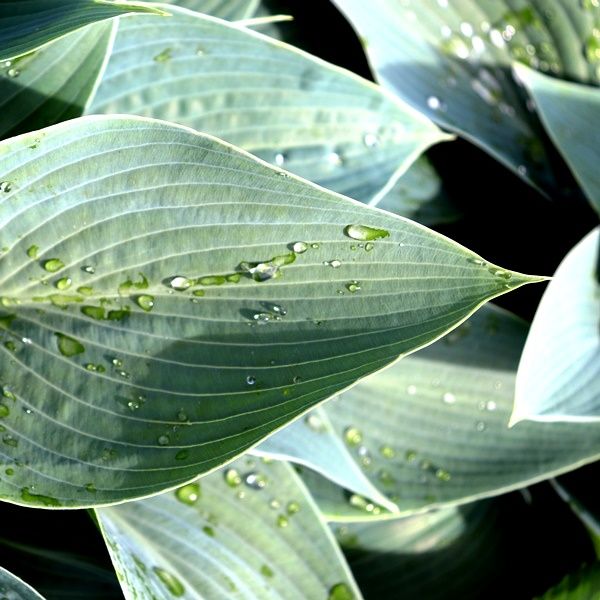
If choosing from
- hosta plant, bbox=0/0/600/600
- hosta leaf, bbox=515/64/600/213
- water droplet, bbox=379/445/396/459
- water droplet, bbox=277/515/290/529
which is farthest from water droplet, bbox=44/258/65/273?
hosta leaf, bbox=515/64/600/213

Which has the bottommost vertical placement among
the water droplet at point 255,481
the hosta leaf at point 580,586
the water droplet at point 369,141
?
the hosta leaf at point 580,586

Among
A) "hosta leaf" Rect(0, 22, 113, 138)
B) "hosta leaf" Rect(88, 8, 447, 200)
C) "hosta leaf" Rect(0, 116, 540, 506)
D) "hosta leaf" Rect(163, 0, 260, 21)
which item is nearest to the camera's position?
"hosta leaf" Rect(0, 116, 540, 506)

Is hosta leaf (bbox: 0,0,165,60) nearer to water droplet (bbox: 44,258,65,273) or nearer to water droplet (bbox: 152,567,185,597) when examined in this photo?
water droplet (bbox: 44,258,65,273)

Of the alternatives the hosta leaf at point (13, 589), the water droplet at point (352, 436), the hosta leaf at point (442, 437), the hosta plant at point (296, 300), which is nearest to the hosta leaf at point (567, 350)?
the hosta plant at point (296, 300)

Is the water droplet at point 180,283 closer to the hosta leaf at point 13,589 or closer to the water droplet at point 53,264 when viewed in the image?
the water droplet at point 53,264

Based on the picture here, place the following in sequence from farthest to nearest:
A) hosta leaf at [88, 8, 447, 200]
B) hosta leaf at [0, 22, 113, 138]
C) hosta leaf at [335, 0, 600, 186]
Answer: hosta leaf at [335, 0, 600, 186] → hosta leaf at [88, 8, 447, 200] → hosta leaf at [0, 22, 113, 138]

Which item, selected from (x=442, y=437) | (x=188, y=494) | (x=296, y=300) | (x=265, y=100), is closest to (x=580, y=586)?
(x=442, y=437)

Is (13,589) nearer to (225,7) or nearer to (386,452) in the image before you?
(386,452)
